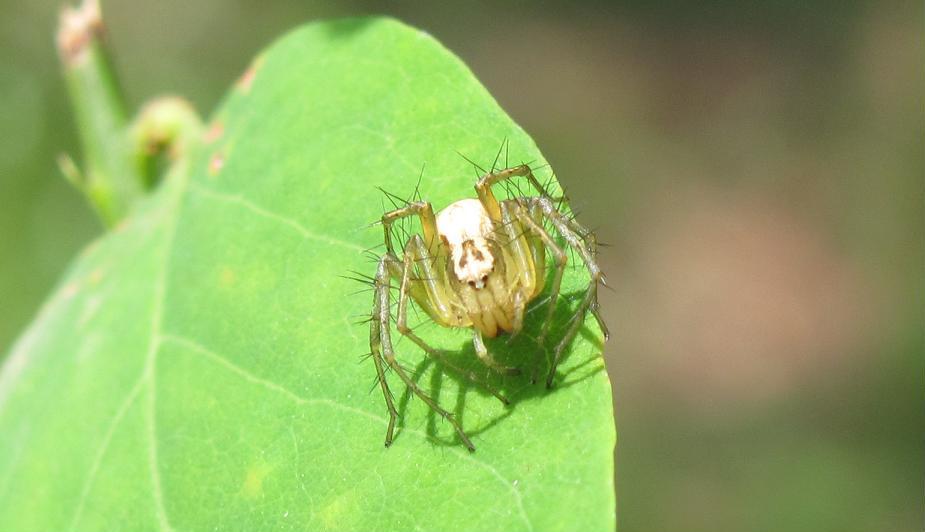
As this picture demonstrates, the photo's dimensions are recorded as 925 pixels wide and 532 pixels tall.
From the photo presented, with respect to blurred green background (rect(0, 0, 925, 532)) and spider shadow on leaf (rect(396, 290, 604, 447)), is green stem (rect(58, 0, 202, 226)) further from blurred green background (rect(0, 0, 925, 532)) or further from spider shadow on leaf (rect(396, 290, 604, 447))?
blurred green background (rect(0, 0, 925, 532))

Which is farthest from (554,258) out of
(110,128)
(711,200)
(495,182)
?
(711,200)

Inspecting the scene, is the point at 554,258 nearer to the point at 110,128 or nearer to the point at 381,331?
the point at 381,331

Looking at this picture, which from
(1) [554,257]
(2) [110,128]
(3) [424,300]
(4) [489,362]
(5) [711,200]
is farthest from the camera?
(5) [711,200]

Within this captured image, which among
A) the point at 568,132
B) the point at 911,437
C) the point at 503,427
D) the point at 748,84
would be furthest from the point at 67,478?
the point at 748,84

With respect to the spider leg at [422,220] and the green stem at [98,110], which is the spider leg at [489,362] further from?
the green stem at [98,110]

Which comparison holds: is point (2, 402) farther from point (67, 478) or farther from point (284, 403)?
point (284, 403)

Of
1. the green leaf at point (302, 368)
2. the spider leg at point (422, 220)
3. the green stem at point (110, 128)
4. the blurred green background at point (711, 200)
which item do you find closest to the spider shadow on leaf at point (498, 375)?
the green leaf at point (302, 368)
